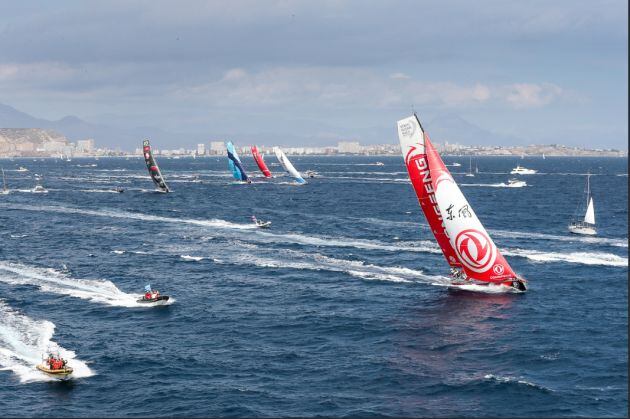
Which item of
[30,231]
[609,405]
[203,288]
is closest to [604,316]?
[609,405]

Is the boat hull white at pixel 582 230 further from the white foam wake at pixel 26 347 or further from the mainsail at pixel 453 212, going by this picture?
the white foam wake at pixel 26 347

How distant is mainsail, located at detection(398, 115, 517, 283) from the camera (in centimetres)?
8194

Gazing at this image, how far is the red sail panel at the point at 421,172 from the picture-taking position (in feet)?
271

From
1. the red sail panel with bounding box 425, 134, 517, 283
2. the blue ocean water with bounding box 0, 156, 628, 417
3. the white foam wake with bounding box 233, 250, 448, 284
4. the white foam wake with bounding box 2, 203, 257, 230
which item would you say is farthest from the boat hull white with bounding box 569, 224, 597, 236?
the white foam wake with bounding box 2, 203, 257, 230

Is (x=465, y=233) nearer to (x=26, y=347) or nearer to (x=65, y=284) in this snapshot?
(x=26, y=347)

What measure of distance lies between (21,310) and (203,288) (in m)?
20.6

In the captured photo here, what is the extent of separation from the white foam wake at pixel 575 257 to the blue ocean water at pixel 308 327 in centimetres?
46

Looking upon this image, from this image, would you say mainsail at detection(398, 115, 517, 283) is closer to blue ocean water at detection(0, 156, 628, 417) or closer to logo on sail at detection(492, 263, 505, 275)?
logo on sail at detection(492, 263, 505, 275)

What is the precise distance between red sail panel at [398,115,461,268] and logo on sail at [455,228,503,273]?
4.40ft

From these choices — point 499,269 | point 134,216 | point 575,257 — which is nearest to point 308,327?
point 499,269

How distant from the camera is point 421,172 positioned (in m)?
83.6

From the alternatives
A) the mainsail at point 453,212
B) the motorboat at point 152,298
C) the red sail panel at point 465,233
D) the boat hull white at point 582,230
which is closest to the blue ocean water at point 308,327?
the motorboat at point 152,298

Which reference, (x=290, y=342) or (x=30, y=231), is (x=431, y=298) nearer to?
(x=290, y=342)

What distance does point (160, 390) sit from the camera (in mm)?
54750
